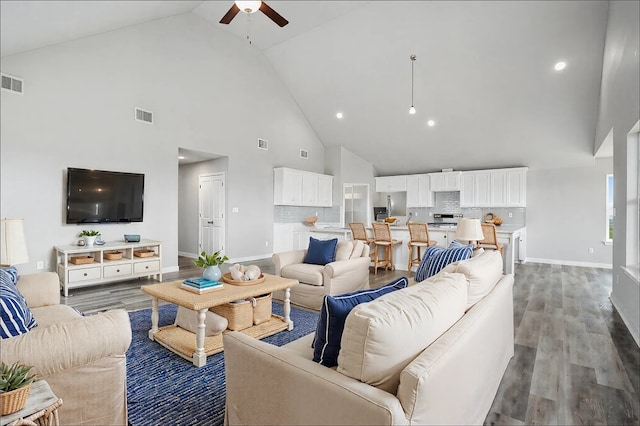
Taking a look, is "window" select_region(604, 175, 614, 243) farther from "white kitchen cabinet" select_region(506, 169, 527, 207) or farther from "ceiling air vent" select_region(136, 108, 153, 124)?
"ceiling air vent" select_region(136, 108, 153, 124)

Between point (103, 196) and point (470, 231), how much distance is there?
5421mm

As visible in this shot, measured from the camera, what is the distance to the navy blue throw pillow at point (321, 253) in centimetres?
432

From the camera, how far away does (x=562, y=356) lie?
281 cm

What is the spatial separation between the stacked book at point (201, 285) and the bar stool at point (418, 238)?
4127mm

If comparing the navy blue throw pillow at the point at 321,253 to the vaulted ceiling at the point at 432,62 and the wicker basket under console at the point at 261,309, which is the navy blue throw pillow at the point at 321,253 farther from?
the vaulted ceiling at the point at 432,62

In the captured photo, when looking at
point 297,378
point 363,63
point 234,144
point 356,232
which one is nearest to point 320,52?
point 363,63

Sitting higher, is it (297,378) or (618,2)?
(618,2)

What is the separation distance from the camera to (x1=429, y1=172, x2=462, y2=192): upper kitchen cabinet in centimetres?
891

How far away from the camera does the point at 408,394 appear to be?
1.08 meters

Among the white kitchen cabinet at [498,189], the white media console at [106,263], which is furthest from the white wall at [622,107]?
the white media console at [106,263]

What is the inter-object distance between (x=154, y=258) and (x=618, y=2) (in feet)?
23.7

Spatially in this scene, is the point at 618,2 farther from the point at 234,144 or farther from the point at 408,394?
the point at 234,144

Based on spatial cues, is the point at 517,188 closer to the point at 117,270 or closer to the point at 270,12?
the point at 270,12

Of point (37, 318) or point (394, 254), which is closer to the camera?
point (37, 318)
